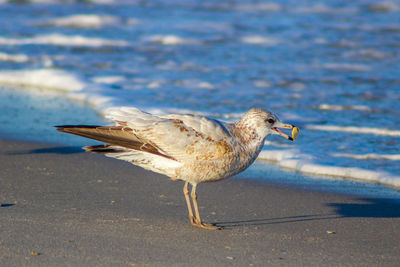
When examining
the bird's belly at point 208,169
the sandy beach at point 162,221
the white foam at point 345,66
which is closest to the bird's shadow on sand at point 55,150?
the sandy beach at point 162,221

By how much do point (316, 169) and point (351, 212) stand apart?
1.33 meters

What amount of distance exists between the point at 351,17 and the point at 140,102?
11238 mm

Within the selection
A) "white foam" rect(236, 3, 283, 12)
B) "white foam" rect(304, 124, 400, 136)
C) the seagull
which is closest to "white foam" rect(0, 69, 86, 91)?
"white foam" rect(304, 124, 400, 136)

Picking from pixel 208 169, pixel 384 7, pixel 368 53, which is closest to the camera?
pixel 208 169

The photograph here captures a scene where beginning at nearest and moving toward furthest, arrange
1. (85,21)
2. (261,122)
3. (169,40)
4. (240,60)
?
(261,122)
(240,60)
(169,40)
(85,21)

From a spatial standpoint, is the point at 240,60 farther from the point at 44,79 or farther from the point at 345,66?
the point at 44,79

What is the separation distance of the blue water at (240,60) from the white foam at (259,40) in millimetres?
24

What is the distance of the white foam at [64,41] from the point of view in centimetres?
1497

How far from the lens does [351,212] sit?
5797mm

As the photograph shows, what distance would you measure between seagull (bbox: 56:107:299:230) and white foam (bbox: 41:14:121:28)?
13.2m

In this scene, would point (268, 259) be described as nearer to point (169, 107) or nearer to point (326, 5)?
point (169, 107)

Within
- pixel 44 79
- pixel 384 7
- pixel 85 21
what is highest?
pixel 384 7

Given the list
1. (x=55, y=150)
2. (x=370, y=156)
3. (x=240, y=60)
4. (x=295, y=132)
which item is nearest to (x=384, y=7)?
(x=240, y=60)

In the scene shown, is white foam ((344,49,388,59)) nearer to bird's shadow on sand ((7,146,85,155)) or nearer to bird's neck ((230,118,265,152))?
bird's shadow on sand ((7,146,85,155))
